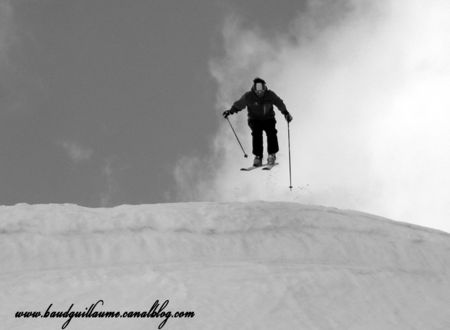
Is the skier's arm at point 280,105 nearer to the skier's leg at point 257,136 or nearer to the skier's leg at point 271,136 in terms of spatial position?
the skier's leg at point 271,136

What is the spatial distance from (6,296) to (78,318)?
108 cm

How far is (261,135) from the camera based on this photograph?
16.6 metres

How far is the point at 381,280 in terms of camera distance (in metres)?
8.89

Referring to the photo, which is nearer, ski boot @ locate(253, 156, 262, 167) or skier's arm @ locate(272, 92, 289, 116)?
skier's arm @ locate(272, 92, 289, 116)

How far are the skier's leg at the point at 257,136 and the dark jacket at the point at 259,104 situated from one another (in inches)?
7.3

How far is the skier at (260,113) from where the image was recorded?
52.0 ft

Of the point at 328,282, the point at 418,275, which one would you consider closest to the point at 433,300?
the point at 418,275

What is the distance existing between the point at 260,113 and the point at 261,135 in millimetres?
727

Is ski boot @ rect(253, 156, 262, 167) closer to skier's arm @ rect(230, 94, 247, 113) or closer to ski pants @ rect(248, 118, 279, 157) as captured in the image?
ski pants @ rect(248, 118, 279, 157)

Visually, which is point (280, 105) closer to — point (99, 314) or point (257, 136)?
point (257, 136)

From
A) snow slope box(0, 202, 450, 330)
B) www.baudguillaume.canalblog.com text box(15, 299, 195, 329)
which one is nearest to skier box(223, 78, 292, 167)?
snow slope box(0, 202, 450, 330)

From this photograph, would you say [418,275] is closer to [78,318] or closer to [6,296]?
[78,318]

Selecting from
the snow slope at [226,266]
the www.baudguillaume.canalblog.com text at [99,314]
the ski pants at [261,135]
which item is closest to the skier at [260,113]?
the ski pants at [261,135]

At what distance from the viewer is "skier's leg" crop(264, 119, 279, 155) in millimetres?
16375
